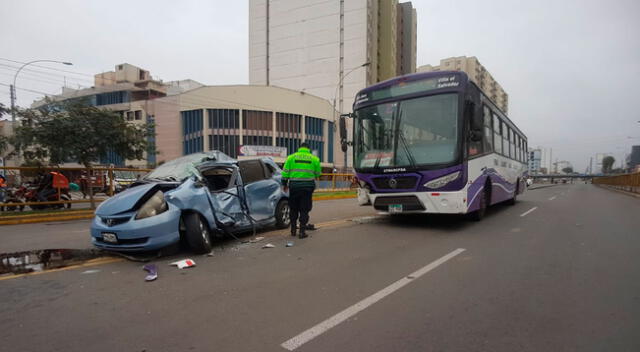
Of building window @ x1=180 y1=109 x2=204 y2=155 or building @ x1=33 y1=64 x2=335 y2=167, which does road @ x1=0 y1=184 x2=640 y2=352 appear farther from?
building window @ x1=180 y1=109 x2=204 y2=155

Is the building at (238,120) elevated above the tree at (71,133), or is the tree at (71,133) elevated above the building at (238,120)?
A: the building at (238,120)

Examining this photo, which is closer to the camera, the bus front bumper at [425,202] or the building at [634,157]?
the bus front bumper at [425,202]

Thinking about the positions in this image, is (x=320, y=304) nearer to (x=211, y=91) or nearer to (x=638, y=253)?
(x=638, y=253)

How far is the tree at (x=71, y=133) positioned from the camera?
10.3 m

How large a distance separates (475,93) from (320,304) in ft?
20.4

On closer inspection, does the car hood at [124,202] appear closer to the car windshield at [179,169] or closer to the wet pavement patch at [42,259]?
the car windshield at [179,169]

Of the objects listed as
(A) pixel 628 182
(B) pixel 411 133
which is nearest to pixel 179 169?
(B) pixel 411 133

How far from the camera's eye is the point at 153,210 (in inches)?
184

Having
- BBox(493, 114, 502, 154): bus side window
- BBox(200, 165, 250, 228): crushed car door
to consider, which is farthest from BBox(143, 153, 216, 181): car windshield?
BBox(493, 114, 502, 154): bus side window

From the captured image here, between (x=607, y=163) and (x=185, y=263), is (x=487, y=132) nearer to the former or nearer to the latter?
(x=185, y=263)

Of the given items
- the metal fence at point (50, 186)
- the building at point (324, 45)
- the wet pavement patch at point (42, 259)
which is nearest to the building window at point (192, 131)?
the building at point (324, 45)

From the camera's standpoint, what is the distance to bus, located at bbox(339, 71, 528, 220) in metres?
6.65

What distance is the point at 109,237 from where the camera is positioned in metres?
4.57

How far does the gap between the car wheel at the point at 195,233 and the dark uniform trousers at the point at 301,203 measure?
1.93m
